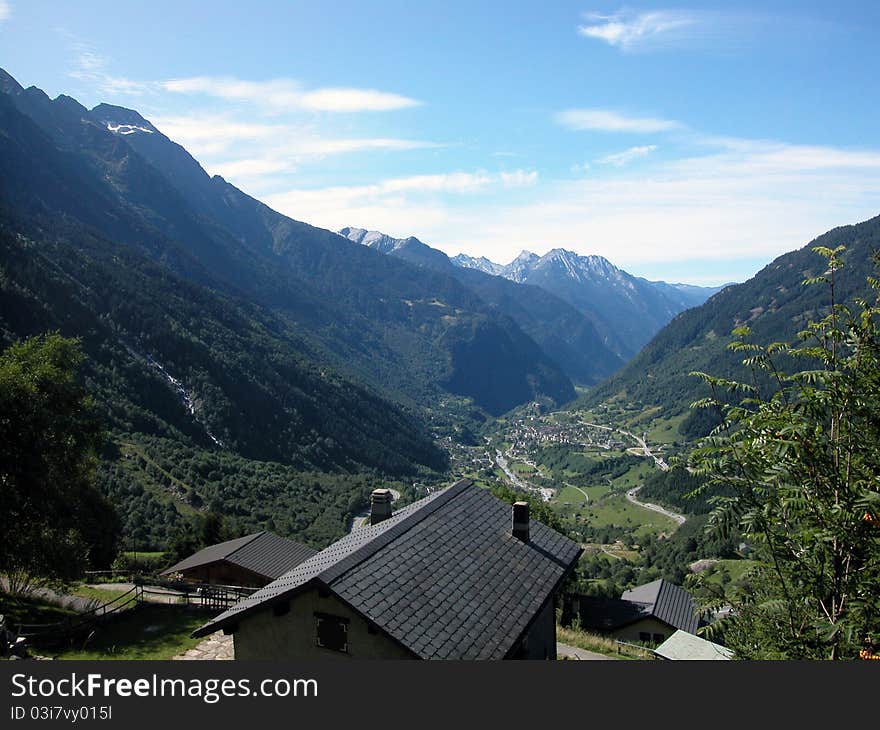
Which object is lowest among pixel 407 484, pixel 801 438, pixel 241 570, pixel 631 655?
pixel 407 484

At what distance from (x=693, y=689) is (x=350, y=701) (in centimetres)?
396

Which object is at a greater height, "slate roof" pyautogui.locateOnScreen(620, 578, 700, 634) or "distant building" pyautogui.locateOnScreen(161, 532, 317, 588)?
"distant building" pyautogui.locateOnScreen(161, 532, 317, 588)

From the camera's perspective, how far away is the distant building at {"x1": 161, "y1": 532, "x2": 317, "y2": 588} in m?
36.4

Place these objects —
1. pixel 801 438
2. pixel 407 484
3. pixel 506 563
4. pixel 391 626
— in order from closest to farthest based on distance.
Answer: pixel 801 438
pixel 391 626
pixel 506 563
pixel 407 484

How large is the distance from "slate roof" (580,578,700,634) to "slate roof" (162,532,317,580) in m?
24.3

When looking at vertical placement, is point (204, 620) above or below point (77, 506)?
below

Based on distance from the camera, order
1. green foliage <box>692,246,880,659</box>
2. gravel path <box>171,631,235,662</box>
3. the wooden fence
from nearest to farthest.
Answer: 1. green foliage <box>692,246,880,659</box>
2. gravel path <box>171,631,235,662</box>
3. the wooden fence

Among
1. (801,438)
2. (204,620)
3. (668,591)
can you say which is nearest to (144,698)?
(801,438)

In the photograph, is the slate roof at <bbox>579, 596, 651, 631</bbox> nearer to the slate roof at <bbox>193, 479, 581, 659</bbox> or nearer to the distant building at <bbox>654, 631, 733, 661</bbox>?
the distant building at <bbox>654, 631, 733, 661</bbox>

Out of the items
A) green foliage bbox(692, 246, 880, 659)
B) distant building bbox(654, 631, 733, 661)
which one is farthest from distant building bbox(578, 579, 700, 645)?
green foliage bbox(692, 246, 880, 659)

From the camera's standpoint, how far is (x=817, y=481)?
26.1 ft

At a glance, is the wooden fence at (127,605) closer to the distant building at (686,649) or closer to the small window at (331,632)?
the small window at (331,632)

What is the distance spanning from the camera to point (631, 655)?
1337 inches

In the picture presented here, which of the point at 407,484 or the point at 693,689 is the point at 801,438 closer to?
the point at 693,689
